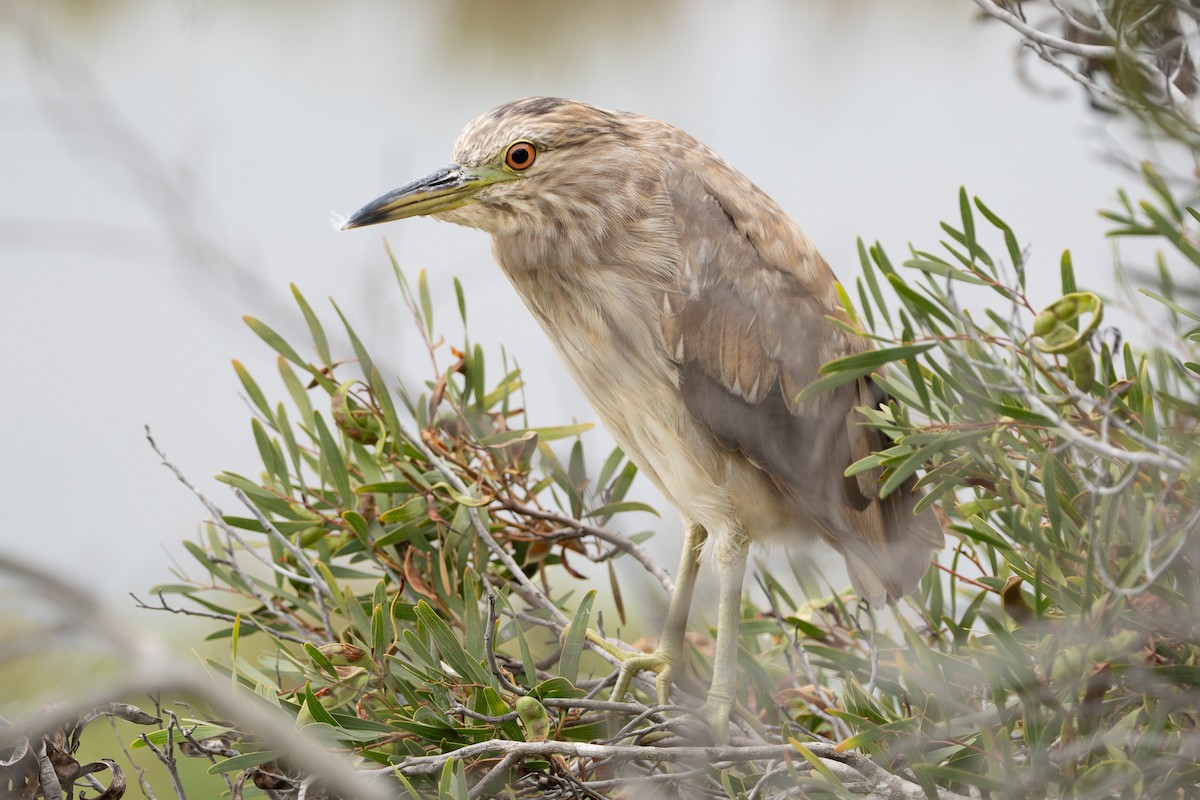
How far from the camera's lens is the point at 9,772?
2.34 ft

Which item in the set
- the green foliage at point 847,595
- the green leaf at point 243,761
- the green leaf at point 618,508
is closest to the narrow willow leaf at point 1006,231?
the green foliage at point 847,595

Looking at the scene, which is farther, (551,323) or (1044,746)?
(551,323)

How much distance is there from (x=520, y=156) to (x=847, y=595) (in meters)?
0.61

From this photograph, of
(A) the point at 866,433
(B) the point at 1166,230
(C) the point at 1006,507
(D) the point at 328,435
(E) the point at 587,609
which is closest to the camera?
(B) the point at 1166,230

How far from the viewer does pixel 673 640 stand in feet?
3.78

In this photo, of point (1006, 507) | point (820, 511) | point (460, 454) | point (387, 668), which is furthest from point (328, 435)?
point (1006, 507)

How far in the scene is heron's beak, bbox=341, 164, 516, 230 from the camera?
1.14 metres

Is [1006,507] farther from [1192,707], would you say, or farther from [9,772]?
[9,772]

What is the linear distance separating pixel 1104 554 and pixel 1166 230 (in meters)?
0.18

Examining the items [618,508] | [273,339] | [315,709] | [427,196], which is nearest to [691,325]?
[618,508]

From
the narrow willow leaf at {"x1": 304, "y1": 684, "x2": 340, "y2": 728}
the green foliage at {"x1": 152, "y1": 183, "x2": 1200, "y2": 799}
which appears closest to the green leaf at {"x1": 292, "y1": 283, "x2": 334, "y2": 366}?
the green foliage at {"x1": 152, "y1": 183, "x2": 1200, "y2": 799}

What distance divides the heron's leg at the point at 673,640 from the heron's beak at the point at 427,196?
45 cm

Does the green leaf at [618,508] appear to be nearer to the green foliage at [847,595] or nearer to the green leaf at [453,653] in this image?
the green foliage at [847,595]

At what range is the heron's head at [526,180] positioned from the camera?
114cm
